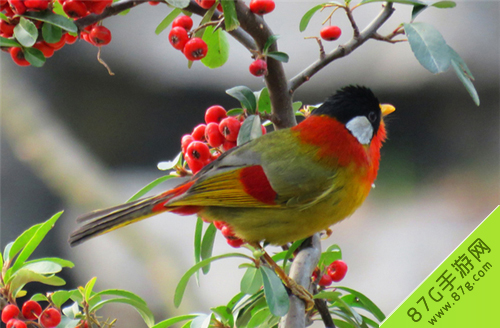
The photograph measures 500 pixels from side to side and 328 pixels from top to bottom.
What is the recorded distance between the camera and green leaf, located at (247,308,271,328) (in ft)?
3.48

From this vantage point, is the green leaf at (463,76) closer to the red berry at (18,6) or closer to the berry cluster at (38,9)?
the berry cluster at (38,9)

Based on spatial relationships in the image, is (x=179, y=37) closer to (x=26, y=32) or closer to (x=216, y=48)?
(x=216, y=48)

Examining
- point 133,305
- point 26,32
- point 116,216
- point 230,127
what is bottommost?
point 133,305

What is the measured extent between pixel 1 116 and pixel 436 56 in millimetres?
3031

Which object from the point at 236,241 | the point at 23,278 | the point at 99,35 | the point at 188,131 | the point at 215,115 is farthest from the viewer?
the point at 188,131

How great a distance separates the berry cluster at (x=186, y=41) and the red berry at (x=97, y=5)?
6.1 inches

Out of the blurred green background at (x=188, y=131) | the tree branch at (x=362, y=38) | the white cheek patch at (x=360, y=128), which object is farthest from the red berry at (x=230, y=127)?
the blurred green background at (x=188, y=131)

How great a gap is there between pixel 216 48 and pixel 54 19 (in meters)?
0.41

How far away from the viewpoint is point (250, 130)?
108 cm

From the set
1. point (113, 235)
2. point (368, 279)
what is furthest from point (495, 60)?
point (113, 235)

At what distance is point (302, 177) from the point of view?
1.25m

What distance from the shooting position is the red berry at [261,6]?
1018 mm

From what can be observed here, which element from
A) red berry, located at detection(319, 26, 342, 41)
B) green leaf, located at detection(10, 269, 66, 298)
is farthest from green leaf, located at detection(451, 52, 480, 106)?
green leaf, located at detection(10, 269, 66, 298)

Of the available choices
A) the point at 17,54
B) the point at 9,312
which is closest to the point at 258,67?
the point at 17,54
